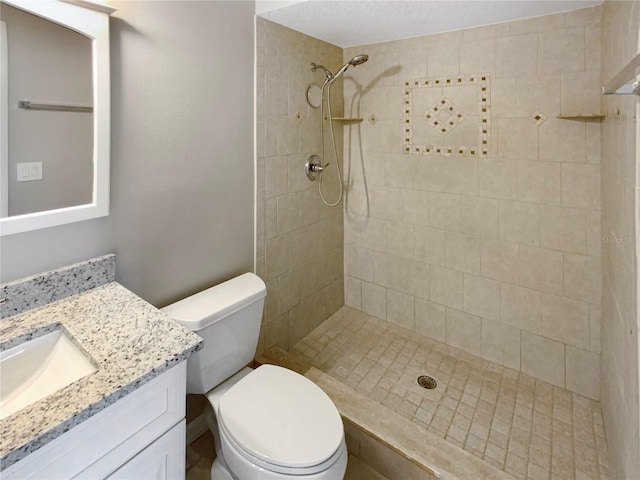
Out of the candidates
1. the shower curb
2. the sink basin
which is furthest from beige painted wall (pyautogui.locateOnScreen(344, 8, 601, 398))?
the sink basin

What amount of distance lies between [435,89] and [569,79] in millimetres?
694

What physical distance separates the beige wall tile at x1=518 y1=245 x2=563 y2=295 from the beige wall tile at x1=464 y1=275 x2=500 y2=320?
170 millimetres

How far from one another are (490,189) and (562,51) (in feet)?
2.50

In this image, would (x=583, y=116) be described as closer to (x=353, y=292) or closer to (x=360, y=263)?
(x=360, y=263)

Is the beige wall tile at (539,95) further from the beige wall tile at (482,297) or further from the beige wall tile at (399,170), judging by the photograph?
Answer: the beige wall tile at (482,297)

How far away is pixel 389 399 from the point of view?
2.06 m

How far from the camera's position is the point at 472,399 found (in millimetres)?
2066

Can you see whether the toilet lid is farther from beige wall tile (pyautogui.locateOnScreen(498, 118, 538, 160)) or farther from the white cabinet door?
beige wall tile (pyautogui.locateOnScreen(498, 118, 538, 160))

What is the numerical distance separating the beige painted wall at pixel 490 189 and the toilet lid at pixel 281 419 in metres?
1.35

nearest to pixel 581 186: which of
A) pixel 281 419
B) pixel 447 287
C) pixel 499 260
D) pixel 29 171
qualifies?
pixel 499 260

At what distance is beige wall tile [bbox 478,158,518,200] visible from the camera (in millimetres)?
2135

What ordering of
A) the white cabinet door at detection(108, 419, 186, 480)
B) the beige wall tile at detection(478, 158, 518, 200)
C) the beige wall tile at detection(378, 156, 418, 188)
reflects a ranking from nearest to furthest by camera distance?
the white cabinet door at detection(108, 419, 186, 480) → the beige wall tile at detection(478, 158, 518, 200) → the beige wall tile at detection(378, 156, 418, 188)

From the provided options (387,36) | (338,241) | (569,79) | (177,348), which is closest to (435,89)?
(387,36)

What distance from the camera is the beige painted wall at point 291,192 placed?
2.05 meters
